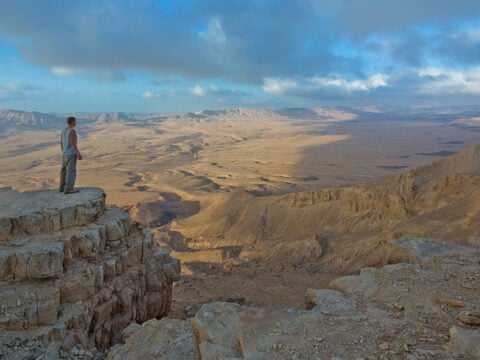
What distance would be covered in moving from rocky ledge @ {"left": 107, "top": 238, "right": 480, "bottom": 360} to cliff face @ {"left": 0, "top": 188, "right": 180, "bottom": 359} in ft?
4.26

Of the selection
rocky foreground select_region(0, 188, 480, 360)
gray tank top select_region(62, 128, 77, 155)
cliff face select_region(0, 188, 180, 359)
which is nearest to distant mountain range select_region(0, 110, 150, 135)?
gray tank top select_region(62, 128, 77, 155)

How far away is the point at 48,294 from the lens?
6.77 m

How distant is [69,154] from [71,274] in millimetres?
3101

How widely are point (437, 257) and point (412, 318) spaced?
11.1 feet

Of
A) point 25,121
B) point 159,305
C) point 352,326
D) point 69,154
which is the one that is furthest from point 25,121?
point 352,326

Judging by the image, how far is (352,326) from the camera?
5.18m

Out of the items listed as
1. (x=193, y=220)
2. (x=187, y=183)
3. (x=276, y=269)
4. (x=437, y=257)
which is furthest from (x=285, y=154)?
(x=437, y=257)

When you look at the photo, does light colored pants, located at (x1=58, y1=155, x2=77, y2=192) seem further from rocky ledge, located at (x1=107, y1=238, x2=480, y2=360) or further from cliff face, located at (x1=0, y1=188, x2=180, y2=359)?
rocky ledge, located at (x1=107, y1=238, x2=480, y2=360)

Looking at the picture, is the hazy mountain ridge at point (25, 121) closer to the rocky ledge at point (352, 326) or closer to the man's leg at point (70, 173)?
the man's leg at point (70, 173)

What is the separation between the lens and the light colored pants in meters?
8.87

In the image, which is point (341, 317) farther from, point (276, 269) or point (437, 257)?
point (276, 269)

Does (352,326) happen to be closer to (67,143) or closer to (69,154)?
(69,154)

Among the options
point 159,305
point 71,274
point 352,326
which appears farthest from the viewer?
point 159,305

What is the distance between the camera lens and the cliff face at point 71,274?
6488 millimetres
